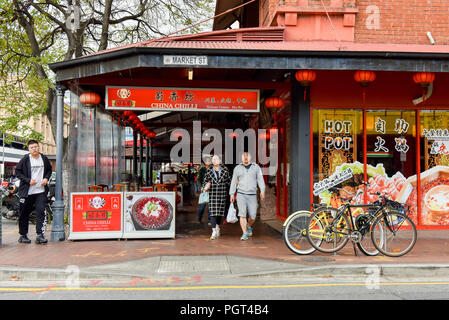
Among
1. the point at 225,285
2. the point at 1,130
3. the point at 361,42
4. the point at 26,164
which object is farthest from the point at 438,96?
the point at 1,130

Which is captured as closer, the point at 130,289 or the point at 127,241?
the point at 130,289

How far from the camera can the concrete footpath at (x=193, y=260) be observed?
21.3 feet

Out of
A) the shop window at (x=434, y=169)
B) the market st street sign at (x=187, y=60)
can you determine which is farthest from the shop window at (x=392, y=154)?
the market st street sign at (x=187, y=60)

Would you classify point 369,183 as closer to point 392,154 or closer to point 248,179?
point 392,154

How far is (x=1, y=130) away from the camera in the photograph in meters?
14.6

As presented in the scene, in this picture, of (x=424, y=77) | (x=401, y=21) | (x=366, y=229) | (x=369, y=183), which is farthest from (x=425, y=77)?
(x=366, y=229)

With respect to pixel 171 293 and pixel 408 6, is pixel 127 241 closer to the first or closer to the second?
pixel 171 293

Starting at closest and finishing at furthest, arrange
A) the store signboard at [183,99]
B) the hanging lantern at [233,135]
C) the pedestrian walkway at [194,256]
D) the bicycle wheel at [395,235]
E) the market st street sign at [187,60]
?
1. the pedestrian walkway at [194,256]
2. the bicycle wheel at [395,235]
3. the market st street sign at [187,60]
4. the store signboard at [183,99]
5. the hanging lantern at [233,135]

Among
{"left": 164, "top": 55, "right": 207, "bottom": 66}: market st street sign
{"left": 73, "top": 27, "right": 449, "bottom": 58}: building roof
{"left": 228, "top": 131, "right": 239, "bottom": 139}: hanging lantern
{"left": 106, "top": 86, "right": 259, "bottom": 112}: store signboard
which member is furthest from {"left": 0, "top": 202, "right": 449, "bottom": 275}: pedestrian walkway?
{"left": 228, "top": 131, "right": 239, "bottom": 139}: hanging lantern

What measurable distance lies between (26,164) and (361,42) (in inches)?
317

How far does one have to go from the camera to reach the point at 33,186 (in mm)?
8945

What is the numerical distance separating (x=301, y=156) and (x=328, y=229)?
2.26 m

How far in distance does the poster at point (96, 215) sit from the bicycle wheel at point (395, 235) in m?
5.30

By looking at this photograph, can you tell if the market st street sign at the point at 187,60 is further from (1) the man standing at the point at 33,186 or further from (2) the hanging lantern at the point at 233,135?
(2) the hanging lantern at the point at 233,135
